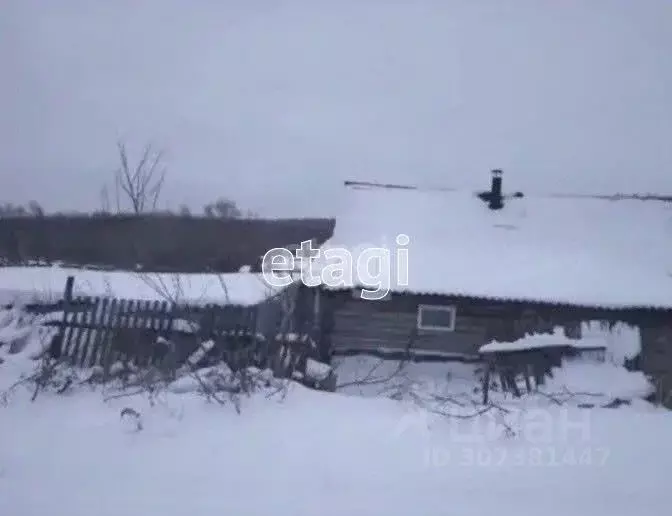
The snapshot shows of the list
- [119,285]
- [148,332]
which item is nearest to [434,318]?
[148,332]

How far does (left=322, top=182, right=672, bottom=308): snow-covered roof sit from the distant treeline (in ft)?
30.1

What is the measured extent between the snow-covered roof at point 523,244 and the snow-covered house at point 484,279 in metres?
0.03

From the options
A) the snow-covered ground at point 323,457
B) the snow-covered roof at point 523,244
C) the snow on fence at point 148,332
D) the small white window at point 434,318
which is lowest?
the snow-covered ground at point 323,457

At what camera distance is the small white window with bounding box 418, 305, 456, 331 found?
42.7ft

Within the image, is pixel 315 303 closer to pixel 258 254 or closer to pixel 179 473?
pixel 179 473

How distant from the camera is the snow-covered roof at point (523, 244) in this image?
40.3 feet

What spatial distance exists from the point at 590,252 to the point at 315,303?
6155 millimetres

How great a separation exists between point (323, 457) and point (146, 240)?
22045 mm

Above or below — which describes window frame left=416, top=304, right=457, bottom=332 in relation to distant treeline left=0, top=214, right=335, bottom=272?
below

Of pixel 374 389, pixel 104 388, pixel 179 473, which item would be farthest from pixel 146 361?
pixel 179 473

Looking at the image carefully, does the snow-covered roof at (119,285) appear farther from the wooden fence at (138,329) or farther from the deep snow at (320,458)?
the deep snow at (320,458)

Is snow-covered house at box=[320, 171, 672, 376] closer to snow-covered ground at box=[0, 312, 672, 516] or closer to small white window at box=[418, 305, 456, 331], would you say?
small white window at box=[418, 305, 456, 331]

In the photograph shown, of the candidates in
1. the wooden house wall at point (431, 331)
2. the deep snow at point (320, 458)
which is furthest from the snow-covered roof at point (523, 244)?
the deep snow at point (320, 458)

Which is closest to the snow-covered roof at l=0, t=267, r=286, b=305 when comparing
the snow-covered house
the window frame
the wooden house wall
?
the wooden house wall
